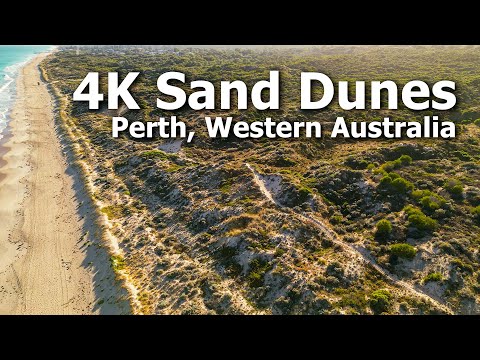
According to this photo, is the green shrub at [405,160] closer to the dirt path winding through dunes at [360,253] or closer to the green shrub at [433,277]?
the dirt path winding through dunes at [360,253]

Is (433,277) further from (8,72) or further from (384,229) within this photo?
(8,72)

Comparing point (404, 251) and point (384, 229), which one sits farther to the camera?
point (384, 229)

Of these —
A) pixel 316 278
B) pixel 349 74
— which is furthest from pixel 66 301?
pixel 349 74

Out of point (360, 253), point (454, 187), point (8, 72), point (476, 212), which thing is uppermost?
point (8, 72)

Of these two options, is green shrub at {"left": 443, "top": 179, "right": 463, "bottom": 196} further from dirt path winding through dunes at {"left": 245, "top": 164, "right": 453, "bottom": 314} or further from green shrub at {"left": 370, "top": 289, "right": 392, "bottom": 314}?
green shrub at {"left": 370, "top": 289, "right": 392, "bottom": 314}

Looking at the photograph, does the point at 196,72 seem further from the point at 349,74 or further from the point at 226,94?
the point at 226,94

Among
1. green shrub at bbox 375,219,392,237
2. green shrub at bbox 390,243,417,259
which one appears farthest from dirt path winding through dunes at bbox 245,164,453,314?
green shrub at bbox 375,219,392,237

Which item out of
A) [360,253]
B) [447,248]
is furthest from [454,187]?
[360,253]
